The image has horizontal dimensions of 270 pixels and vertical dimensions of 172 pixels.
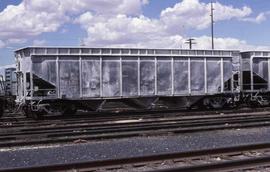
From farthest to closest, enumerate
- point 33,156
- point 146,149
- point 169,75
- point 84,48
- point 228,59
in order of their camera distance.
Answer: point 228,59 < point 169,75 < point 84,48 < point 146,149 < point 33,156

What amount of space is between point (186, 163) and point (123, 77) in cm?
1454

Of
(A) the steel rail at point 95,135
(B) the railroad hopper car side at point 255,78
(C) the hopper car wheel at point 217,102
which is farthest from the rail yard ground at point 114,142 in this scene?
(B) the railroad hopper car side at point 255,78

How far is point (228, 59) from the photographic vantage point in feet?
86.1

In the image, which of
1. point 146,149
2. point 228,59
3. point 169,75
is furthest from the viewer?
point 228,59

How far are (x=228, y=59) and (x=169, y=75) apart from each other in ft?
13.5

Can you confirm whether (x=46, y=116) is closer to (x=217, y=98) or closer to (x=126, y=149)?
(x=217, y=98)

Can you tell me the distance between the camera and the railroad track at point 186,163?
8094 millimetres

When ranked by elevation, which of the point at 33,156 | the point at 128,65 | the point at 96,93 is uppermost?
the point at 128,65

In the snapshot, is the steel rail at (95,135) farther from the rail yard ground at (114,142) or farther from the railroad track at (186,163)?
the railroad track at (186,163)

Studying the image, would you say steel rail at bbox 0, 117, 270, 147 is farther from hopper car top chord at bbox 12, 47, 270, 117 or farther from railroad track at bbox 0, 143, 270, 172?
hopper car top chord at bbox 12, 47, 270, 117

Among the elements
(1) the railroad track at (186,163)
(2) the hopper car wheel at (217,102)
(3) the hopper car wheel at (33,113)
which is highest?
(2) the hopper car wheel at (217,102)

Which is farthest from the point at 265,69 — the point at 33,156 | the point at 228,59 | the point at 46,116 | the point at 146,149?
the point at 33,156

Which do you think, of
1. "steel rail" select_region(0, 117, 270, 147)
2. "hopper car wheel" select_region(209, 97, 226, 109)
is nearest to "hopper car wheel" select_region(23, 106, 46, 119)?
"steel rail" select_region(0, 117, 270, 147)

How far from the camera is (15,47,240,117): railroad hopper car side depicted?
70.8 feet
